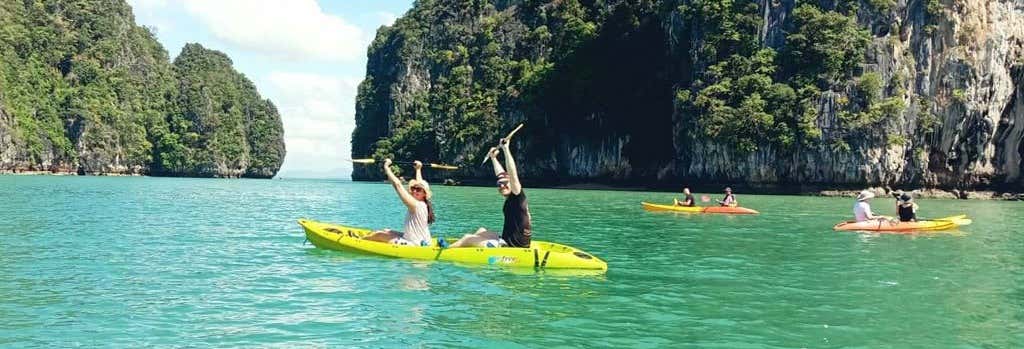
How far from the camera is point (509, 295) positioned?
35.0ft

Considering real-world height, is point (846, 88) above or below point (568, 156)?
above

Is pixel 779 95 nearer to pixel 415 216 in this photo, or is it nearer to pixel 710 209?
pixel 710 209

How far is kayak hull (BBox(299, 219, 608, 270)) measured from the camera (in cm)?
1299

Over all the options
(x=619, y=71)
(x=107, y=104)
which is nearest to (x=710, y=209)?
(x=619, y=71)

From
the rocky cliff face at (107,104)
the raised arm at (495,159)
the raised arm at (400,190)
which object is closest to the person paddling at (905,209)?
the raised arm at (495,159)

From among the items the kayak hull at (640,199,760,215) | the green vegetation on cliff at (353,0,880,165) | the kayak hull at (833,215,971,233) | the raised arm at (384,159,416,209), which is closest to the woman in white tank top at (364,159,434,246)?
the raised arm at (384,159,416,209)

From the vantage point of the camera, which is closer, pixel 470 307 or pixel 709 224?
pixel 470 307

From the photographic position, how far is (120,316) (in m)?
8.89

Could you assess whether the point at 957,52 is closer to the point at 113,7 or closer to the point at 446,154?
the point at 446,154

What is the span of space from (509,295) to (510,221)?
2.77 meters

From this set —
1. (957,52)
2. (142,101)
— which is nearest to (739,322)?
(957,52)

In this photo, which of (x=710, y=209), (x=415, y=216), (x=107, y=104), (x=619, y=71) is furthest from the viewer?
(x=107, y=104)

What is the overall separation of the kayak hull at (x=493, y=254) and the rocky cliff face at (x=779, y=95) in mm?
48331

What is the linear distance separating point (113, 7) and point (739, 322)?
15497 cm
